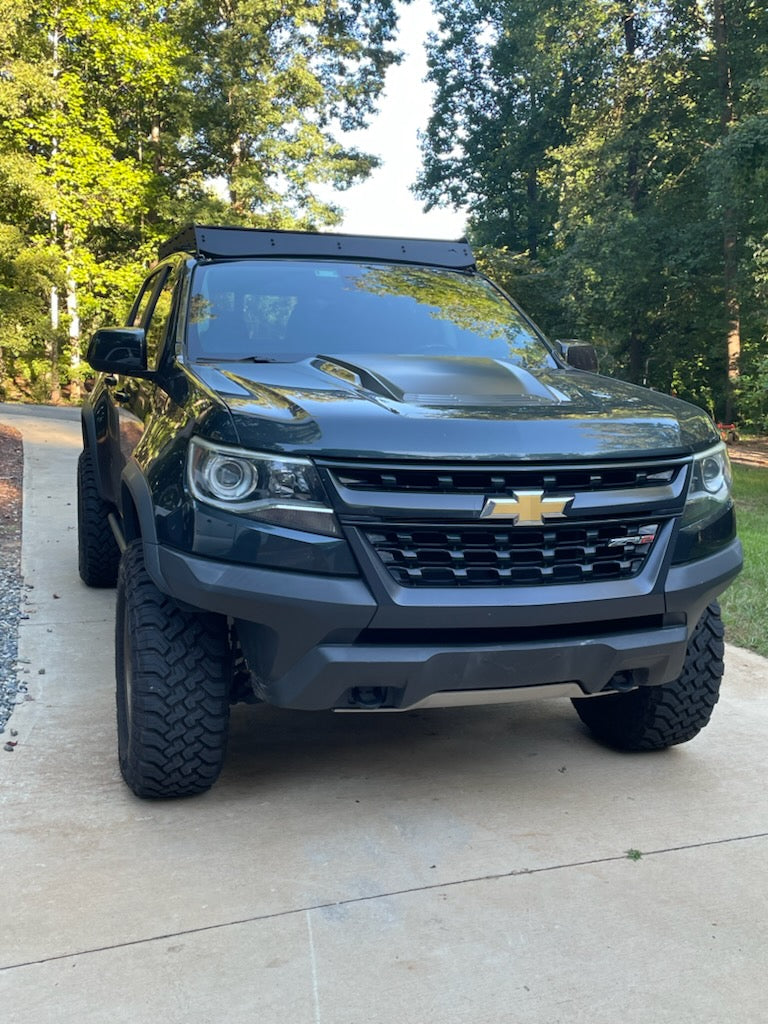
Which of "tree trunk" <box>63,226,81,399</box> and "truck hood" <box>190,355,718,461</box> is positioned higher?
"truck hood" <box>190,355,718,461</box>

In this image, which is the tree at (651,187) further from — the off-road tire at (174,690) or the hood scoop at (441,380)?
the off-road tire at (174,690)

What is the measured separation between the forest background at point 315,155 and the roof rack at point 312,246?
43.4 feet

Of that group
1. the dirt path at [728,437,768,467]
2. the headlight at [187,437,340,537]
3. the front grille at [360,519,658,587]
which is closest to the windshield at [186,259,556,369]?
the headlight at [187,437,340,537]

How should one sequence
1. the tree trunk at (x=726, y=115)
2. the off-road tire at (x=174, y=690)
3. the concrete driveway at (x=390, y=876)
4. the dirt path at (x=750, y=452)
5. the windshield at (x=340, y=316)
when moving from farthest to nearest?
the tree trunk at (x=726, y=115) → the dirt path at (x=750, y=452) → the windshield at (x=340, y=316) → the off-road tire at (x=174, y=690) → the concrete driveway at (x=390, y=876)

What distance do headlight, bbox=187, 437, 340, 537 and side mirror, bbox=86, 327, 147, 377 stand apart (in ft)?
3.62

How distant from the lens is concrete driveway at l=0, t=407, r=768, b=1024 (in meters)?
2.05

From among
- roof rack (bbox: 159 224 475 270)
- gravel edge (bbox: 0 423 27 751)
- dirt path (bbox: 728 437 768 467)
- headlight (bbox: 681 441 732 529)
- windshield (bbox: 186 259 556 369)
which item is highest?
roof rack (bbox: 159 224 475 270)

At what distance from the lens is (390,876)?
99.3 inches

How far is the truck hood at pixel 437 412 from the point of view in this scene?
2385mm

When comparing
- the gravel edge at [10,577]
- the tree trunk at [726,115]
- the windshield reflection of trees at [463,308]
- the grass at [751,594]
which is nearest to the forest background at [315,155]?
the tree trunk at [726,115]

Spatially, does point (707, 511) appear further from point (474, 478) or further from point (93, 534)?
point (93, 534)

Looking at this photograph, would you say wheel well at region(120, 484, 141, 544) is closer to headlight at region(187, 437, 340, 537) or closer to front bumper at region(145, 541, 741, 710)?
front bumper at region(145, 541, 741, 710)

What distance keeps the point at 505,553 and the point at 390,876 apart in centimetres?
96

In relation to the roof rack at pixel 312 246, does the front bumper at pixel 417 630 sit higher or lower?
lower
